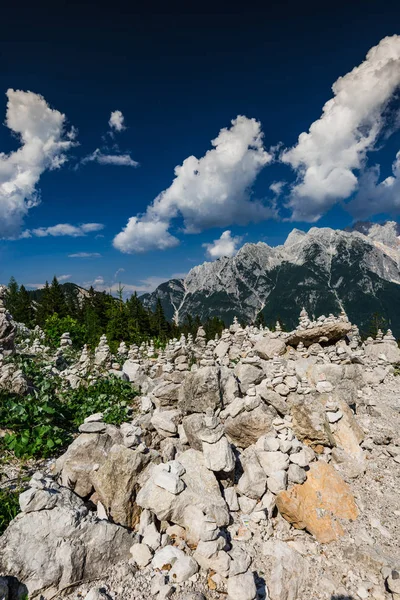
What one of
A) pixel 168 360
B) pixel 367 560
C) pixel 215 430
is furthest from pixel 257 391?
pixel 168 360

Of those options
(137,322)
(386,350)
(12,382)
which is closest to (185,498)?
(12,382)

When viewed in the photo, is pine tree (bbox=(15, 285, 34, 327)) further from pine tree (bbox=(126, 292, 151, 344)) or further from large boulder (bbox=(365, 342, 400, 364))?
large boulder (bbox=(365, 342, 400, 364))

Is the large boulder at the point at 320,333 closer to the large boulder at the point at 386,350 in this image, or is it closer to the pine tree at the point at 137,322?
the large boulder at the point at 386,350

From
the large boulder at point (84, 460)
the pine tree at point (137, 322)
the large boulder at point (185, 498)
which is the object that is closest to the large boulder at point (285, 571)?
the large boulder at point (185, 498)

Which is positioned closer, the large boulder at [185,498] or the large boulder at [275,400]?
the large boulder at [185,498]

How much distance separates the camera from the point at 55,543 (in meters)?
5.76

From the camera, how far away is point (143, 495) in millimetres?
7211

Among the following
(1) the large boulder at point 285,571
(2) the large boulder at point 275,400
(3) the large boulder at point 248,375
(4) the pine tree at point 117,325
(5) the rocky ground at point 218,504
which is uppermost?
(4) the pine tree at point 117,325

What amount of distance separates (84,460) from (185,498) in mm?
2838

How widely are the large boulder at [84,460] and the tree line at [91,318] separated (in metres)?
23.6

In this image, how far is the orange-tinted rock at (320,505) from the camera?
783 cm

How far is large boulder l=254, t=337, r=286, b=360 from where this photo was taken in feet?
71.7

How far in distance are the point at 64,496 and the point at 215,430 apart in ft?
13.6

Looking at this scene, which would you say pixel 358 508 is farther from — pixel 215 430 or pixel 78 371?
pixel 78 371
